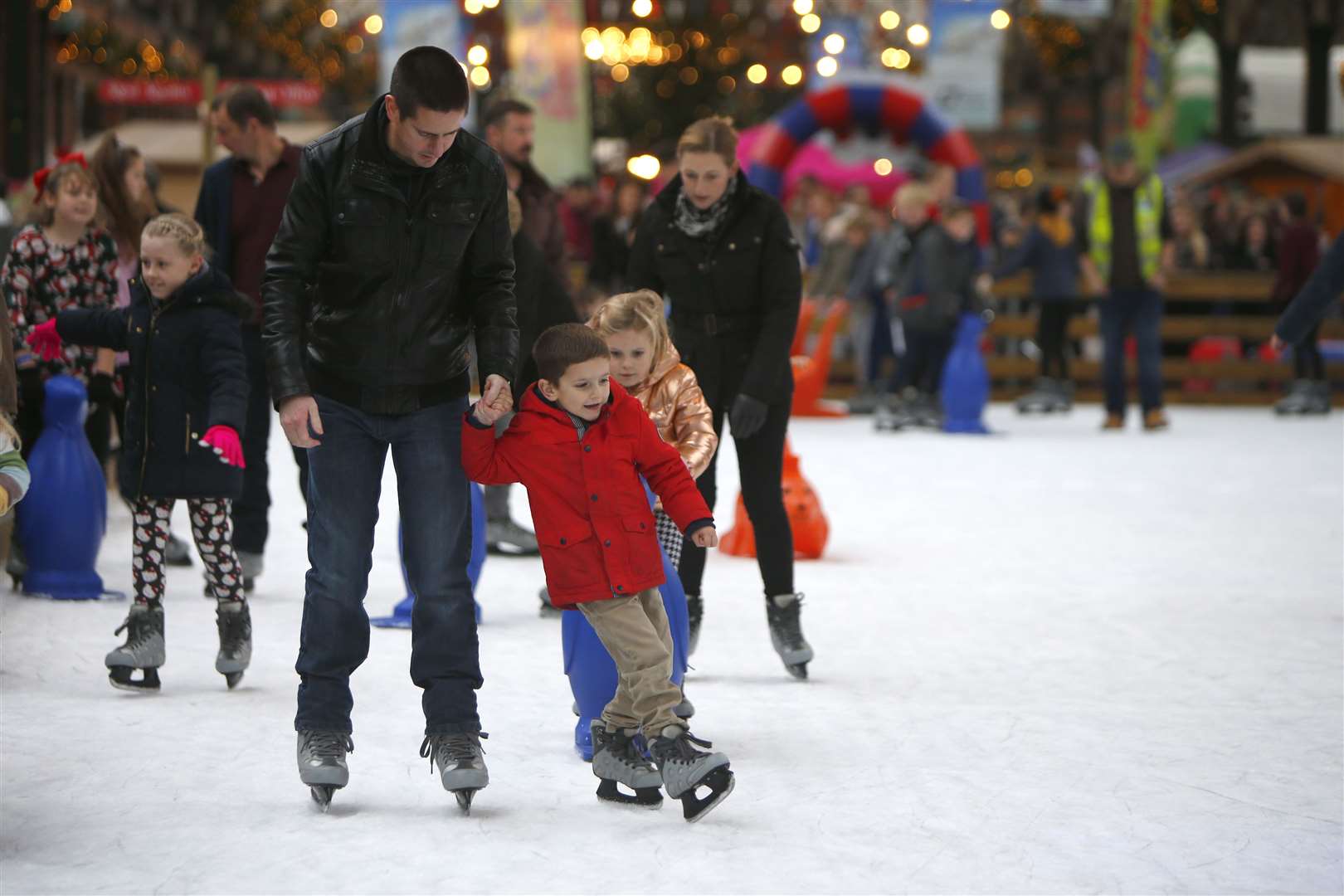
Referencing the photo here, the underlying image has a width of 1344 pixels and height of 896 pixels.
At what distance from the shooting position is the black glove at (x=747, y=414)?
4879 mm

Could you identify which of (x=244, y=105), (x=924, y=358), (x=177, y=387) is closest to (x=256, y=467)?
(x=244, y=105)

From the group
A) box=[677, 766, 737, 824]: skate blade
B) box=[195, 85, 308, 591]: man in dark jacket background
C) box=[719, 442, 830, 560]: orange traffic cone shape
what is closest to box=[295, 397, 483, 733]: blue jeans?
box=[677, 766, 737, 824]: skate blade

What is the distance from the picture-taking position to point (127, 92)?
842 inches

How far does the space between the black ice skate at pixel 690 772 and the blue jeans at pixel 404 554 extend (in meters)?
0.41

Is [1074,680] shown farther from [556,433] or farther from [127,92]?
[127,92]

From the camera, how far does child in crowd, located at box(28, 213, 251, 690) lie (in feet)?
15.6

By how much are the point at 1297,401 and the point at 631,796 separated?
12178 millimetres

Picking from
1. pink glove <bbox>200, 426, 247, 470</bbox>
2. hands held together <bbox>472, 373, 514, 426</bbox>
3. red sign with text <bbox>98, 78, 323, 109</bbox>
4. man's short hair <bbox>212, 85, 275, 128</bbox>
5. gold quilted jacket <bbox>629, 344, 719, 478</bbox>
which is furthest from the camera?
red sign with text <bbox>98, 78, 323, 109</bbox>

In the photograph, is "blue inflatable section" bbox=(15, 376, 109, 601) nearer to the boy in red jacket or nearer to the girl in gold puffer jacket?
the girl in gold puffer jacket

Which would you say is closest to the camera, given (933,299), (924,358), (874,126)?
(933,299)

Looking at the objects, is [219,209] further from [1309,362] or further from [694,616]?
[1309,362]

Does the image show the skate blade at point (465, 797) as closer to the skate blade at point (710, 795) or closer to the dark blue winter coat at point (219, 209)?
the skate blade at point (710, 795)

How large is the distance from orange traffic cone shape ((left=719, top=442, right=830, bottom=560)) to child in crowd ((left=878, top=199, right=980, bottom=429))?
5.52 meters

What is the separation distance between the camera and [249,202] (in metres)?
→ 6.07
